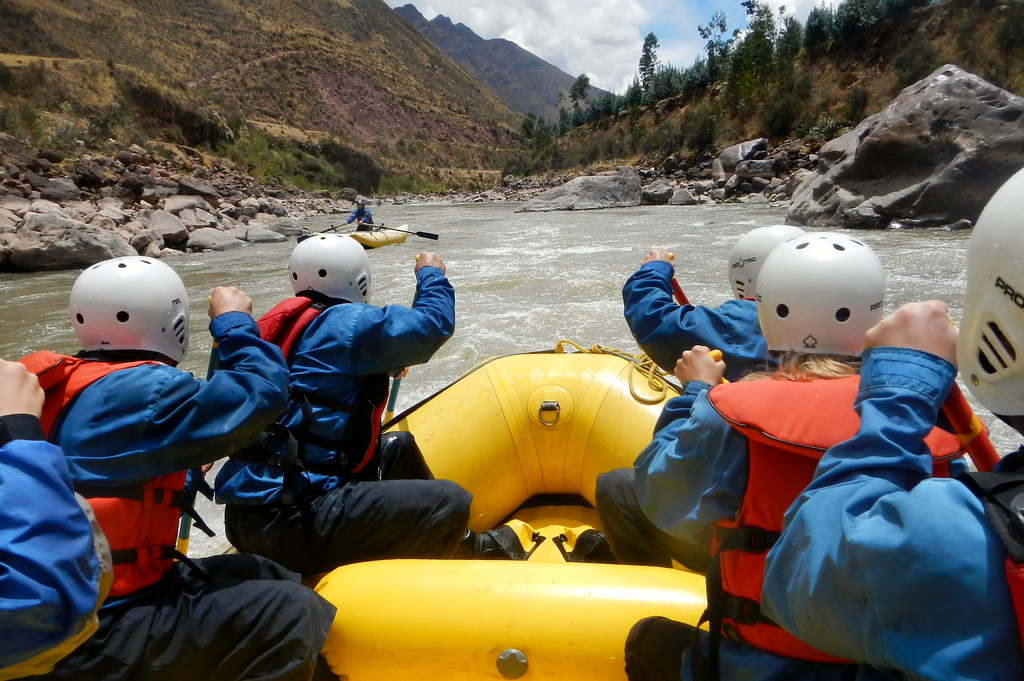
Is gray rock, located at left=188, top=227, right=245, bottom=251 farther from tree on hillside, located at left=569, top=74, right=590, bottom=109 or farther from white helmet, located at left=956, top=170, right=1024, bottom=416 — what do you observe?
tree on hillside, located at left=569, top=74, right=590, bottom=109

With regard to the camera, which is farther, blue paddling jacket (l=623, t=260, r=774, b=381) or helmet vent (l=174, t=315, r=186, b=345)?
blue paddling jacket (l=623, t=260, r=774, b=381)

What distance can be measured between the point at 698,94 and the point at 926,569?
117ft

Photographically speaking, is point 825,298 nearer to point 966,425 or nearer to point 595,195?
point 966,425

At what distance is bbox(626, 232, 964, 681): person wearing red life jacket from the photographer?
37.7 inches

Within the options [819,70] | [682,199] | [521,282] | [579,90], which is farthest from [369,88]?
[521,282]

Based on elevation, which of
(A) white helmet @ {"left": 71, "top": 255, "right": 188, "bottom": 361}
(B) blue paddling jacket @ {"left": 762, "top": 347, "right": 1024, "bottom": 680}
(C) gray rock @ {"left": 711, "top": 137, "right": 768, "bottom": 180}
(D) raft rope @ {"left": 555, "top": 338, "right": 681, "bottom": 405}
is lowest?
(D) raft rope @ {"left": 555, "top": 338, "right": 681, "bottom": 405}

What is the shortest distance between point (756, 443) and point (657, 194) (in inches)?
797

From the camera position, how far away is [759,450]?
1017mm

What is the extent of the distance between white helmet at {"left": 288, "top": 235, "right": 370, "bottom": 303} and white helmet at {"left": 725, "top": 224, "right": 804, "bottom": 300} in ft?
4.33

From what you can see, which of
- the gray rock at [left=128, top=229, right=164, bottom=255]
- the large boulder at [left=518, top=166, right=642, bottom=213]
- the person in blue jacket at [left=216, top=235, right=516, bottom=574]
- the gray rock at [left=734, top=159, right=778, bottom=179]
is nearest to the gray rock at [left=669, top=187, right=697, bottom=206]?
the large boulder at [left=518, top=166, right=642, bottom=213]

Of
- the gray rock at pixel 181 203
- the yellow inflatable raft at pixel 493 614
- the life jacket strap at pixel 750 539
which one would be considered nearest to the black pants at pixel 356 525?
the yellow inflatable raft at pixel 493 614

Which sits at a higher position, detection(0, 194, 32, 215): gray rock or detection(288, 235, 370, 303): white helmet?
detection(0, 194, 32, 215): gray rock

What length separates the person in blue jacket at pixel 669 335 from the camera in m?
1.96

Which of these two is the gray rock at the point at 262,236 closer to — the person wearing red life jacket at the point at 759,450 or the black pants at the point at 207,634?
the black pants at the point at 207,634
